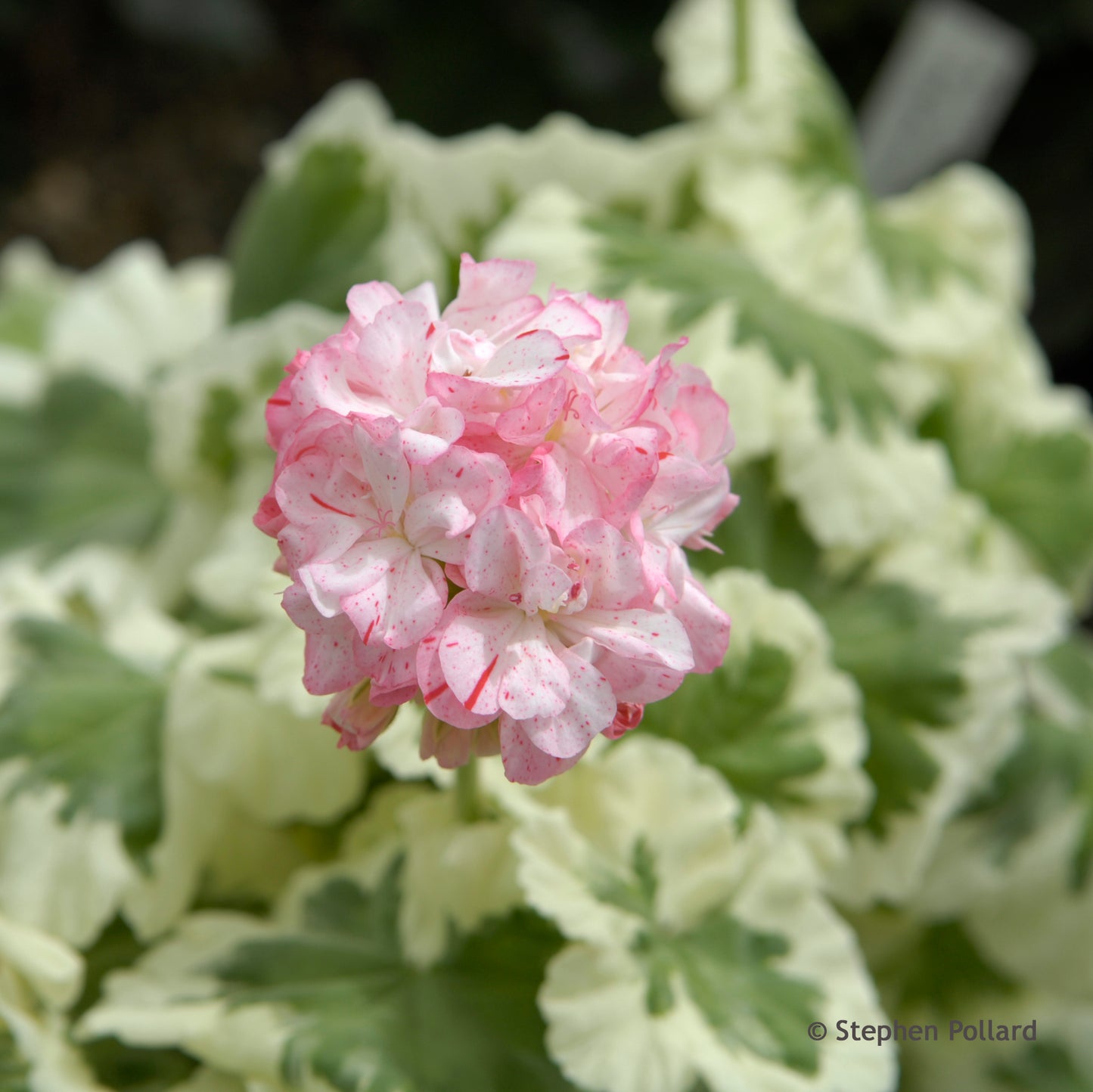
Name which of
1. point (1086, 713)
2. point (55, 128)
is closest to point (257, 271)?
point (1086, 713)

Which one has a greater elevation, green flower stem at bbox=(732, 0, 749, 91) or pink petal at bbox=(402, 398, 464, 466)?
pink petal at bbox=(402, 398, 464, 466)

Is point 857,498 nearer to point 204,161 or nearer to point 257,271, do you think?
point 257,271

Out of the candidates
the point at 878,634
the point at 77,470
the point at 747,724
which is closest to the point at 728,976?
the point at 747,724

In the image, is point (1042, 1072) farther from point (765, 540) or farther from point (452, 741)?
point (452, 741)

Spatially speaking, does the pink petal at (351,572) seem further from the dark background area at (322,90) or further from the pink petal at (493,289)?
the dark background area at (322,90)

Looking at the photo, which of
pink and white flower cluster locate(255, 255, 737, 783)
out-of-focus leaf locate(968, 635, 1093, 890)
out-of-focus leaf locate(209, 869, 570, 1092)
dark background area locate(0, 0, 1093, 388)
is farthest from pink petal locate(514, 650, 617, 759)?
dark background area locate(0, 0, 1093, 388)

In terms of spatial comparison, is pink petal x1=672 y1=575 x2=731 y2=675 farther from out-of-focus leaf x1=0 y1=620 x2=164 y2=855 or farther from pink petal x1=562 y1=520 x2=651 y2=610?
out-of-focus leaf x1=0 y1=620 x2=164 y2=855
